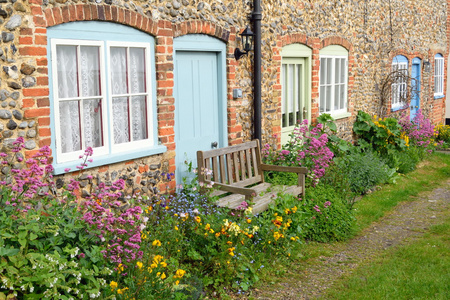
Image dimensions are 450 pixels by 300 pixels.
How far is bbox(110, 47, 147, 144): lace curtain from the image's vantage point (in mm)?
6000

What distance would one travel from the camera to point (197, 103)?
7246 millimetres

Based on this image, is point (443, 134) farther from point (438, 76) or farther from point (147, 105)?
point (147, 105)

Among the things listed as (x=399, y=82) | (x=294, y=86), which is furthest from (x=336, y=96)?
(x=399, y=82)

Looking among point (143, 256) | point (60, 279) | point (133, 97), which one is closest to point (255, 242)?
point (143, 256)

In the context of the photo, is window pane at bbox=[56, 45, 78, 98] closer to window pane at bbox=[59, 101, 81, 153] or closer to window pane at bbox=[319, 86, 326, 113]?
window pane at bbox=[59, 101, 81, 153]

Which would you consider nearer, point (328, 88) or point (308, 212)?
point (308, 212)

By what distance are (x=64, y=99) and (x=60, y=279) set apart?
7.51 feet

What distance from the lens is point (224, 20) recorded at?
24.5ft

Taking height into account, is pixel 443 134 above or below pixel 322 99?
below

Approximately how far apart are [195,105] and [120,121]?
4.67 ft

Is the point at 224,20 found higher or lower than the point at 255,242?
higher

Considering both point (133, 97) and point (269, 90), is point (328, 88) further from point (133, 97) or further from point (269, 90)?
point (133, 97)

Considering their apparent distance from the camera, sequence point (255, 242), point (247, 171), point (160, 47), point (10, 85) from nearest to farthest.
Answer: point (10, 85) → point (255, 242) → point (160, 47) → point (247, 171)

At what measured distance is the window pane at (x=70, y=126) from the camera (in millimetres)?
5375
